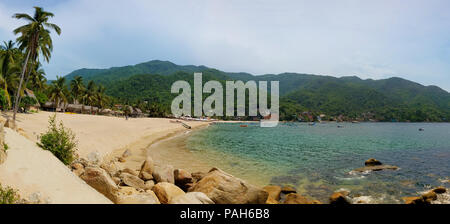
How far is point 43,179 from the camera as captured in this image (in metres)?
7.75

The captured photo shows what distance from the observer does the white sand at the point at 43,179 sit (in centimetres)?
696

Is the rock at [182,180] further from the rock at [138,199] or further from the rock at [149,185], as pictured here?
the rock at [138,199]

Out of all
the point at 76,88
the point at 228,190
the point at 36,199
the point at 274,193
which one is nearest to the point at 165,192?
the point at 228,190

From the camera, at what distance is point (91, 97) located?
88.8 m

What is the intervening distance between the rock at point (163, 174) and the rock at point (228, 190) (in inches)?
96.7

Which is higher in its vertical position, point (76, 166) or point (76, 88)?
point (76, 88)

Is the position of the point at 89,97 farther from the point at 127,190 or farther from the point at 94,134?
the point at 127,190

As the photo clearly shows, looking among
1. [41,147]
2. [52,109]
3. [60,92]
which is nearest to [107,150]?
[41,147]

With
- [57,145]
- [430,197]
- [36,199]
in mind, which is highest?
[57,145]

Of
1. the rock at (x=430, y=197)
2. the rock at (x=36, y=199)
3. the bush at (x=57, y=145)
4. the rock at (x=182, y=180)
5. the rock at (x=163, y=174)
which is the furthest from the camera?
the rock at (x=430, y=197)

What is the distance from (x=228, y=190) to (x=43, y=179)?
23.3ft

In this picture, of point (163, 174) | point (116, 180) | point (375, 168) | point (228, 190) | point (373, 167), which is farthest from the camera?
point (373, 167)

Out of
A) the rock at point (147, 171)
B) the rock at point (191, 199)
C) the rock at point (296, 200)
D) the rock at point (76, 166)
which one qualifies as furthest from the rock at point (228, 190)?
the rock at point (76, 166)

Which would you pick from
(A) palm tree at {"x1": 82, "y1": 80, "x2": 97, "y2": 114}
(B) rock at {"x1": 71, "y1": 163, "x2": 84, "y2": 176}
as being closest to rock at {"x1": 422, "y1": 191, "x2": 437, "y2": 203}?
(B) rock at {"x1": 71, "y1": 163, "x2": 84, "y2": 176}
